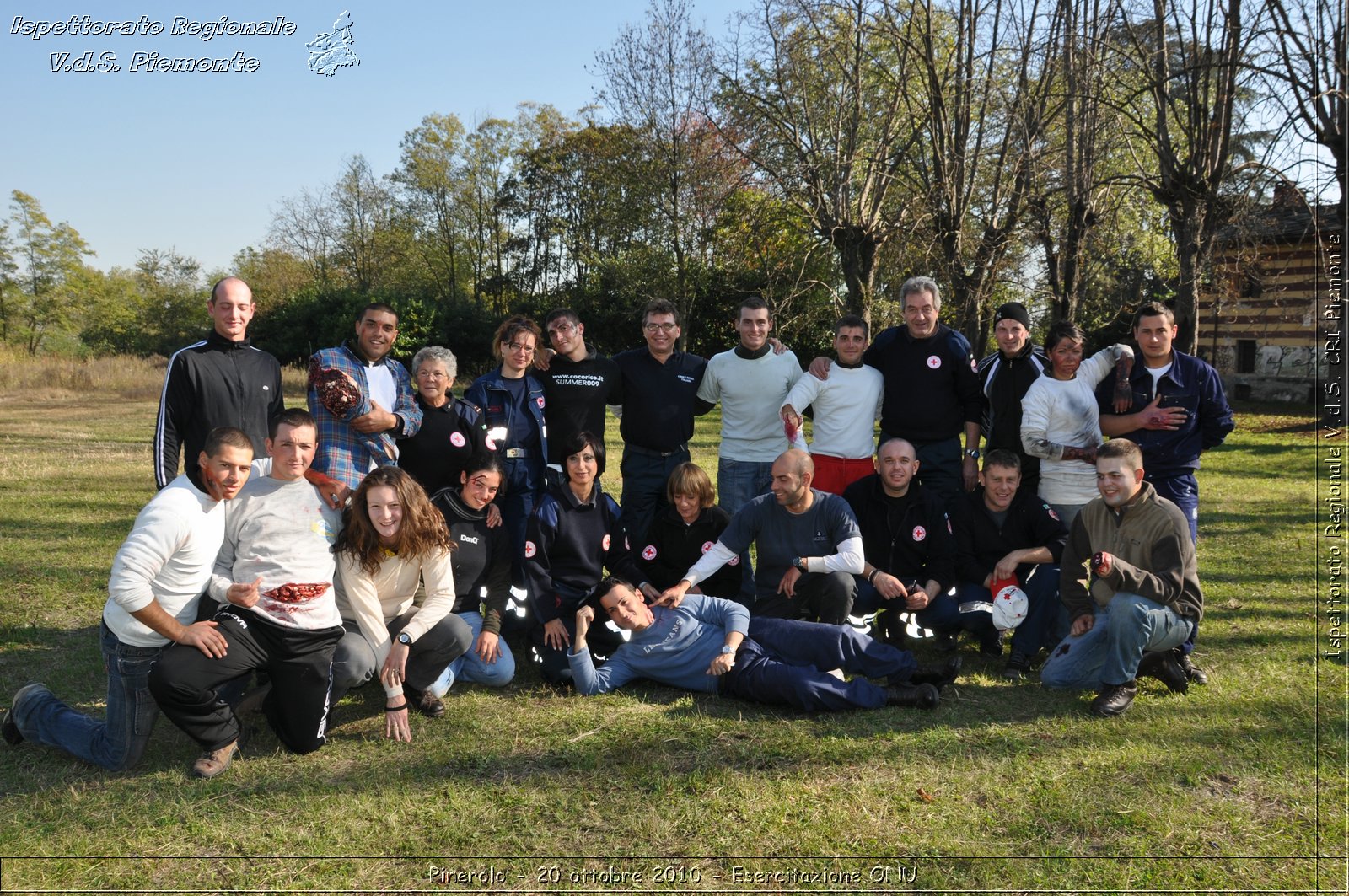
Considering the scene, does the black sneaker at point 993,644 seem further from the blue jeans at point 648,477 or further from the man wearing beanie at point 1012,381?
the blue jeans at point 648,477

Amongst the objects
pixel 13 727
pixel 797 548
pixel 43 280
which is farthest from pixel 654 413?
pixel 43 280

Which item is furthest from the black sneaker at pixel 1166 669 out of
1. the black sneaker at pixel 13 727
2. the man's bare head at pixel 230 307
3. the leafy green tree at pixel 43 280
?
the leafy green tree at pixel 43 280

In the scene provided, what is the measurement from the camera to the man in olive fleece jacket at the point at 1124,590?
4258 mm

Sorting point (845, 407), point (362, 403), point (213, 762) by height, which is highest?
point (362, 403)

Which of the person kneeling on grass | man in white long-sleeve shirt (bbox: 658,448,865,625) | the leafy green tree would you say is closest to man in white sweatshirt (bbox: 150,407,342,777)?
the person kneeling on grass

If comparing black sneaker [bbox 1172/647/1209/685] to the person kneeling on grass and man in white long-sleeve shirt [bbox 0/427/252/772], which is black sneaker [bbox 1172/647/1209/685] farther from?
man in white long-sleeve shirt [bbox 0/427/252/772]

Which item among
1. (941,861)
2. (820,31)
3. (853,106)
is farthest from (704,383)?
(820,31)

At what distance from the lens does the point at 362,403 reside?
15.6 ft

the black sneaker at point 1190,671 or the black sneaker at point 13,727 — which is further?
the black sneaker at point 1190,671

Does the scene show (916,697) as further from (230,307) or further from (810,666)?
(230,307)

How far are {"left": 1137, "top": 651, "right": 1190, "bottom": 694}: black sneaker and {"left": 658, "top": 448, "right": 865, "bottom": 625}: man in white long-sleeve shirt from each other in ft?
4.84

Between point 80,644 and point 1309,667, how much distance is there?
7.03m

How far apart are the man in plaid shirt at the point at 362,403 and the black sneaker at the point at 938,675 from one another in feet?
9.84

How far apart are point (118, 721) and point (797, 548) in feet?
10.9
